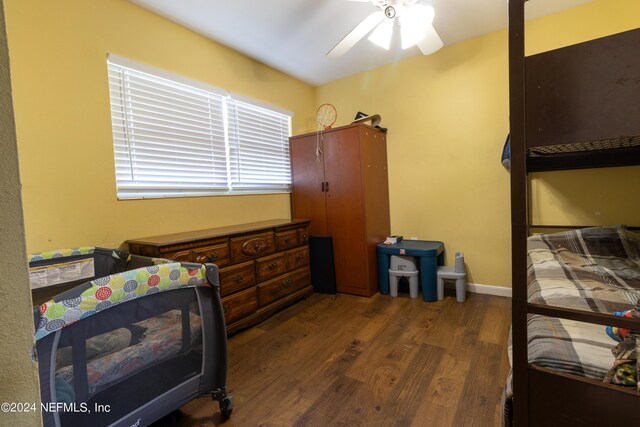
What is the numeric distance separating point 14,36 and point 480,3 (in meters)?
2.99

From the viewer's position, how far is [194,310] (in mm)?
1281

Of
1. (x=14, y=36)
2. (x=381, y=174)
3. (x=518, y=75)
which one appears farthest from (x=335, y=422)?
(x=14, y=36)

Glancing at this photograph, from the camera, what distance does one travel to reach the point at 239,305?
7.22 ft

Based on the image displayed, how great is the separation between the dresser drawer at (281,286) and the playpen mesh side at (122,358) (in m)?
1.10

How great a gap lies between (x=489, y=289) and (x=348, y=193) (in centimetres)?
166

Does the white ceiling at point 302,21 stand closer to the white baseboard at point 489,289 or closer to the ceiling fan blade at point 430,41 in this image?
the ceiling fan blade at point 430,41

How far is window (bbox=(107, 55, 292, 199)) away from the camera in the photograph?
78.2 inches

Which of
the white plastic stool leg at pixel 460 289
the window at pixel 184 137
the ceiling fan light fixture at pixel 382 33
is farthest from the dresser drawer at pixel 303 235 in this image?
the ceiling fan light fixture at pixel 382 33

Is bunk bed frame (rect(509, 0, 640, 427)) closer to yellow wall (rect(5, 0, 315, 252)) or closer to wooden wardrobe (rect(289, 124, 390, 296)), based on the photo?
wooden wardrobe (rect(289, 124, 390, 296))

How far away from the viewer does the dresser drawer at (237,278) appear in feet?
6.89

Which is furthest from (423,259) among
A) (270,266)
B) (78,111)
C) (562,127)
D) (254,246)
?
(78,111)

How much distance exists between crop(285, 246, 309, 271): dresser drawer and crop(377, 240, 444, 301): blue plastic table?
0.75 m

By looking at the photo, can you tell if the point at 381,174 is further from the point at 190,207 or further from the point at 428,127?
the point at 190,207

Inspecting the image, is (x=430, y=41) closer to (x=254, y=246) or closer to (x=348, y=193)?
(x=348, y=193)
